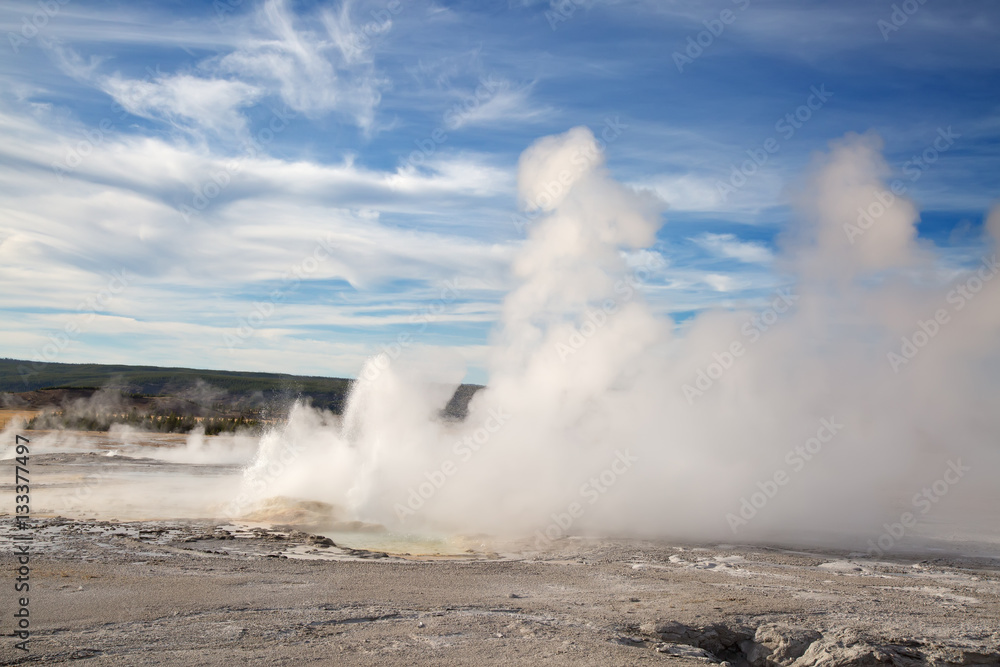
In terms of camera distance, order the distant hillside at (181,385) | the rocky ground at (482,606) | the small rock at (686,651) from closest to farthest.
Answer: the rocky ground at (482,606), the small rock at (686,651), the distant hillside at (181,385)

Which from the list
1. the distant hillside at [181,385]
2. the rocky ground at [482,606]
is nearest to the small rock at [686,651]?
the rocky ground at [482,606]

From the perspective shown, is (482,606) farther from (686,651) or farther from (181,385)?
(181,385)

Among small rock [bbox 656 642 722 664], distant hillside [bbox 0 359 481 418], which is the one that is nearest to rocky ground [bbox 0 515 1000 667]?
small rock [bbox 656 642 722 664]

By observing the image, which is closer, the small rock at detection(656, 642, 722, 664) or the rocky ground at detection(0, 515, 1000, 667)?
the rocky ground at detection(0, 515, 1000, 667)

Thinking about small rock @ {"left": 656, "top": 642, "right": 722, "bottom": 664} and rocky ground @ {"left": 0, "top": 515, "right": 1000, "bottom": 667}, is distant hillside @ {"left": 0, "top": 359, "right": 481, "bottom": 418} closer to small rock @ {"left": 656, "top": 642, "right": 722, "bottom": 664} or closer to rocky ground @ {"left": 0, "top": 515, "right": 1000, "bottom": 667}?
rocky ground @ {"left": 0, "top": 515, "right": 1000, "bottom": 667}

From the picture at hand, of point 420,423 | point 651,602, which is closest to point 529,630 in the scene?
point 651,602

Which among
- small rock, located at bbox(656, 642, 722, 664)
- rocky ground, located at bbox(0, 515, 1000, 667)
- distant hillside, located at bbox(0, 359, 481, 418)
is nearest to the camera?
rocky ground, located at bbox(0, 515, 1000, 667)

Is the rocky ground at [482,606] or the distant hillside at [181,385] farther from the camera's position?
the distant hillside at [181,385]

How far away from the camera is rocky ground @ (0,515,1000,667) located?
7992mm

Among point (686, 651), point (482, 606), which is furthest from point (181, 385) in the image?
point (686, 651)

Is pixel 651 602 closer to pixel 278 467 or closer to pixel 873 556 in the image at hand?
pixel 873 556

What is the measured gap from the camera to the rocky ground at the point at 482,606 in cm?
799

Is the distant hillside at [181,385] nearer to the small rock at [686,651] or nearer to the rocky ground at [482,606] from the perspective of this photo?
the rocky ground at [482,606]

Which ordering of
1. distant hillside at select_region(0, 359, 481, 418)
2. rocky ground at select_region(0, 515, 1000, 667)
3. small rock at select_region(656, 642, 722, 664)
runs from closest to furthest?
rocky ground at select_region(0, 515, 1000, 667) → small rock at select_region(656, 642, 722, 664) → distant hillside at select_region(0, 359, 481, 418)
